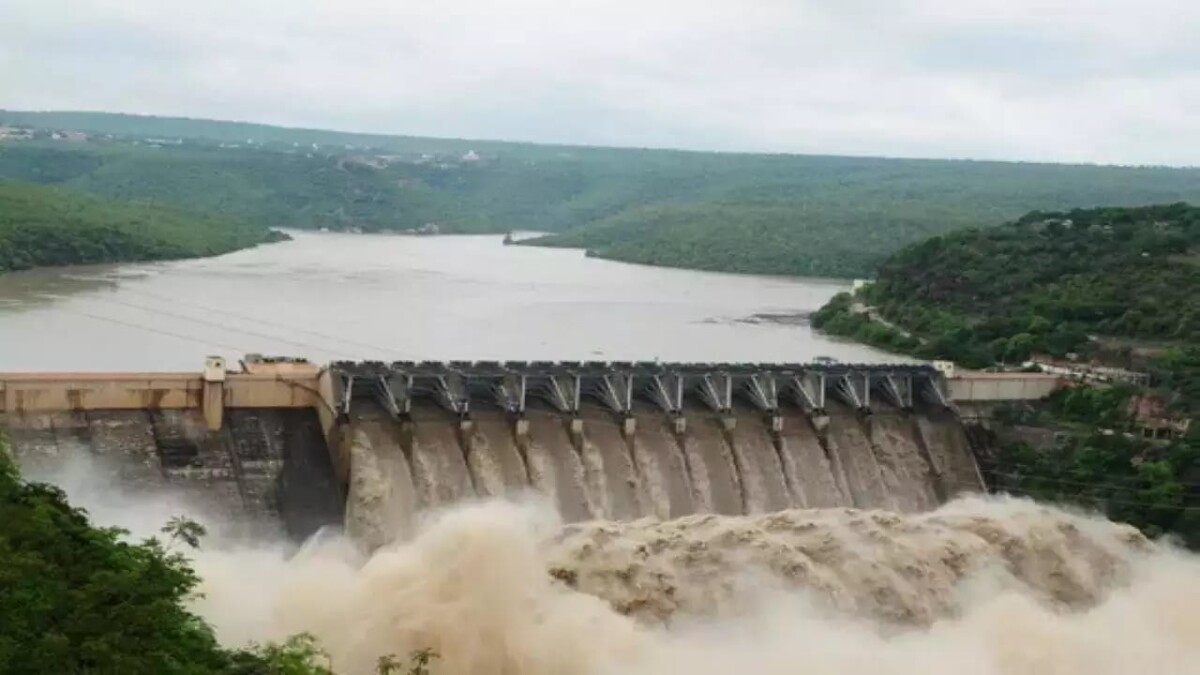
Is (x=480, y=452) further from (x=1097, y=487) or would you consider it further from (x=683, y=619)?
(x=1097, y=487)

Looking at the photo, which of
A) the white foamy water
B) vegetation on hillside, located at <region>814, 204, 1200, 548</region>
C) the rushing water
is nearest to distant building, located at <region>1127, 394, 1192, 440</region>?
vegetation on hillside, located at <region>814, 204, 1200, 548</region>

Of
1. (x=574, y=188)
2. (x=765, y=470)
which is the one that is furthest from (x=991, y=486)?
(x=574, y=188)

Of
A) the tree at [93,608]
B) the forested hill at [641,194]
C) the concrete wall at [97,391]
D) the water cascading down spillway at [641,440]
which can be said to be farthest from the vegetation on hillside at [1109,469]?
the forested hill at [641,194]

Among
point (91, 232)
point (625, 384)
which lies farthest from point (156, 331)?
point (91, 232)

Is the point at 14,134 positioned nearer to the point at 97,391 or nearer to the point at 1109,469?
the point at 97,391

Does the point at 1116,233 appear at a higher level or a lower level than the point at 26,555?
higher
